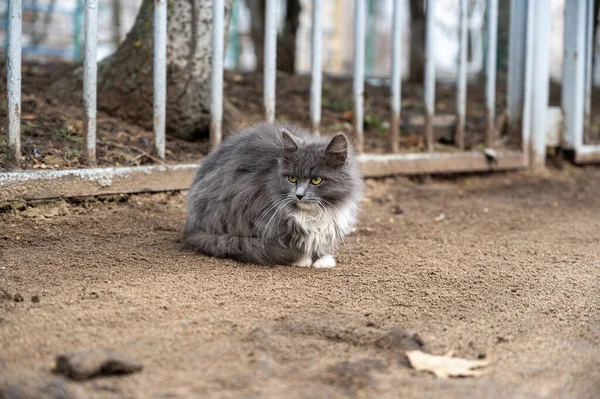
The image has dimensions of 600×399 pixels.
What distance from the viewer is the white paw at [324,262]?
3.59 meters

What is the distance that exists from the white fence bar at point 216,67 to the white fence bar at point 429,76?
1.92 meters

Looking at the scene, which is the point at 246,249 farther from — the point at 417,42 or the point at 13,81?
the point at 417,42

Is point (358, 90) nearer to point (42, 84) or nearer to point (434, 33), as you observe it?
point (434, 33)

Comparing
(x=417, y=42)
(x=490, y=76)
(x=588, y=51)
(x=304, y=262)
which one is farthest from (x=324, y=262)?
(x=417, y=42)

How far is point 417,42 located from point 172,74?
19.0ft

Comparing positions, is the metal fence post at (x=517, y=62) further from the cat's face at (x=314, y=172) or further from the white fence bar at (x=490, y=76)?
the cat's face at (x=314, y=172)

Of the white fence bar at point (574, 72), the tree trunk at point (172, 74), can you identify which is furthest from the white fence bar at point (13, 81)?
the white fence bar at point (574, 72)

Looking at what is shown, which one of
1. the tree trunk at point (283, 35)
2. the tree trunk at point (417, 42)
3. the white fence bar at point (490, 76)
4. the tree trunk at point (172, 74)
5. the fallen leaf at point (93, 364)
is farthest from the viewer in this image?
the tree trunk at point (417, 42)

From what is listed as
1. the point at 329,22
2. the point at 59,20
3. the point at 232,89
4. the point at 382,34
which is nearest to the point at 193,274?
the point at 232,89

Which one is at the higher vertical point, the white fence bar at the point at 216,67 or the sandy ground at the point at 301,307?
the white fence bar at the point at 216,67

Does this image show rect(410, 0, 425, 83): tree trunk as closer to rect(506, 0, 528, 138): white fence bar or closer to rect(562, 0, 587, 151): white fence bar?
rect(562, 0, 587, 151): white fence bar

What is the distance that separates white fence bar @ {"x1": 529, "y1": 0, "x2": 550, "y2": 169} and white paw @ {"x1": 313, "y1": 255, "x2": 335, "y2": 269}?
3.50 meters

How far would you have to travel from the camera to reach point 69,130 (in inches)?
175

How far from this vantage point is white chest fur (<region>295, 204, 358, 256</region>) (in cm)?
358
